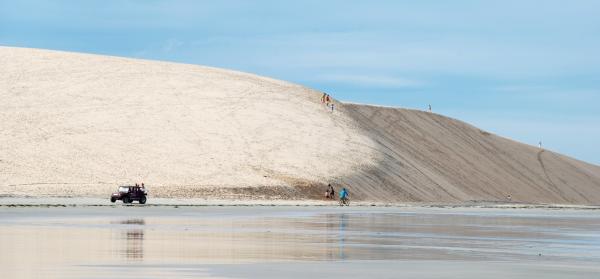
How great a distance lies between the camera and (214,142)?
383 ft

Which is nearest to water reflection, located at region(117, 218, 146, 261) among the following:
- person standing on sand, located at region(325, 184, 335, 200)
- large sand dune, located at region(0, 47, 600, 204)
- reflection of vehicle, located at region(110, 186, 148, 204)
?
reflection of vehicle, located at region(110, 186, 148, 204)

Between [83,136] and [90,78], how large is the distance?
21.0 metres

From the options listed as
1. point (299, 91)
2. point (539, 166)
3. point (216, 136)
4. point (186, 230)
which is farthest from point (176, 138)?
point (186, 230)

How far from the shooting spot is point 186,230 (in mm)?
35000

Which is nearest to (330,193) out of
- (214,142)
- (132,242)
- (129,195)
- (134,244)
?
(214,142)

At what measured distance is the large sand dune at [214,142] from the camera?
341ft

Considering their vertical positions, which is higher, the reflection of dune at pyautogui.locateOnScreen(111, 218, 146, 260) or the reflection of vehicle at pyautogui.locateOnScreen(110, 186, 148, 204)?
the reflection of vehicle at pyautogui.locateOnScreen(110, 186, 148, 204)

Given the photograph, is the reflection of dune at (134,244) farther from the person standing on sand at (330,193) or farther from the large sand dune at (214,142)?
the person standing on sand at (330,193)

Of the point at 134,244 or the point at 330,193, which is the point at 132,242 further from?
the point at 330,193

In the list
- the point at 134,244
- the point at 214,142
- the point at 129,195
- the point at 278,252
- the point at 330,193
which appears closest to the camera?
the point at 278,252

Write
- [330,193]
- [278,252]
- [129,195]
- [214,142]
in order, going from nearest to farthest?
1. [278,252]
2. [129,195]
3. [330,193]
4. [214,142]

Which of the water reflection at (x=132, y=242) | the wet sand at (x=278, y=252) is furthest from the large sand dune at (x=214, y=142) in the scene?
the wet sand at (x=278, y=252)

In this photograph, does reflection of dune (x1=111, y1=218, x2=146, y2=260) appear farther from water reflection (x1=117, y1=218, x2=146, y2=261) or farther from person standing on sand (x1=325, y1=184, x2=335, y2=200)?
person standing on sand (x1=325, y1=184, x2=335, y2=200)

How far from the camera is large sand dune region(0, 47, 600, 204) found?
104 metres
